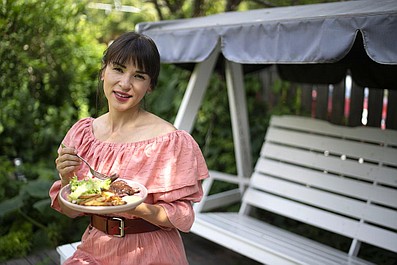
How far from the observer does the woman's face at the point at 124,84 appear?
74.5 inches

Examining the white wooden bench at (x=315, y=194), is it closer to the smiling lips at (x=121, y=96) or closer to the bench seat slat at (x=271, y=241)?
the bench seat slat at (x=271, y=241)

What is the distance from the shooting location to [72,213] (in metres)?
2.09

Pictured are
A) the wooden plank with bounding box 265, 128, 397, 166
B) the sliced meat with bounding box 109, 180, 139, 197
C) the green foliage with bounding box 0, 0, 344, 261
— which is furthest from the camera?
the green foliage with bounding box 0, 0, 344, 261

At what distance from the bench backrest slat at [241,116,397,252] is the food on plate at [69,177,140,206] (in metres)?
2.47

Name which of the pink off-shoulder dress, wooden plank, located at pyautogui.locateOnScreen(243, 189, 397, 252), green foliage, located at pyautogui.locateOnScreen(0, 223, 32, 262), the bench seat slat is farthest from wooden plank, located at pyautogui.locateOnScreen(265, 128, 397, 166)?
green foliage, located at pyautogui.locateOnScreen(0, 223, 32, 262)

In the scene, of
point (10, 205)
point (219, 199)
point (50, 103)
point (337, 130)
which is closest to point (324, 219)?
point (337, 130)

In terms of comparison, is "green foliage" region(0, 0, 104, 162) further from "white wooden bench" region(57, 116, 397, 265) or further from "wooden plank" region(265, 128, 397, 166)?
"wooden plank" region(265, 128, 397, 166)

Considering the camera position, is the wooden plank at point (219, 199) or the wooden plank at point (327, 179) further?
the wooden plank at point (219, 199)

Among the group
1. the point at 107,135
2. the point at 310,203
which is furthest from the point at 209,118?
the point at 107,135

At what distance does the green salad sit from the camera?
1.67m

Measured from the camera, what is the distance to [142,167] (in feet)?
6.19

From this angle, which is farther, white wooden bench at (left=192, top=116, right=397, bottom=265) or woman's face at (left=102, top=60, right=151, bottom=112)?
white wooden bench at (left=192, top=116, right=397, bottom=265)

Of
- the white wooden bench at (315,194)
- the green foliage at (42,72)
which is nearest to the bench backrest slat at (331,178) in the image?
the white wooden bench at (315,194)

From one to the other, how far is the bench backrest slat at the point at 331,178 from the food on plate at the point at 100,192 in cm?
247
